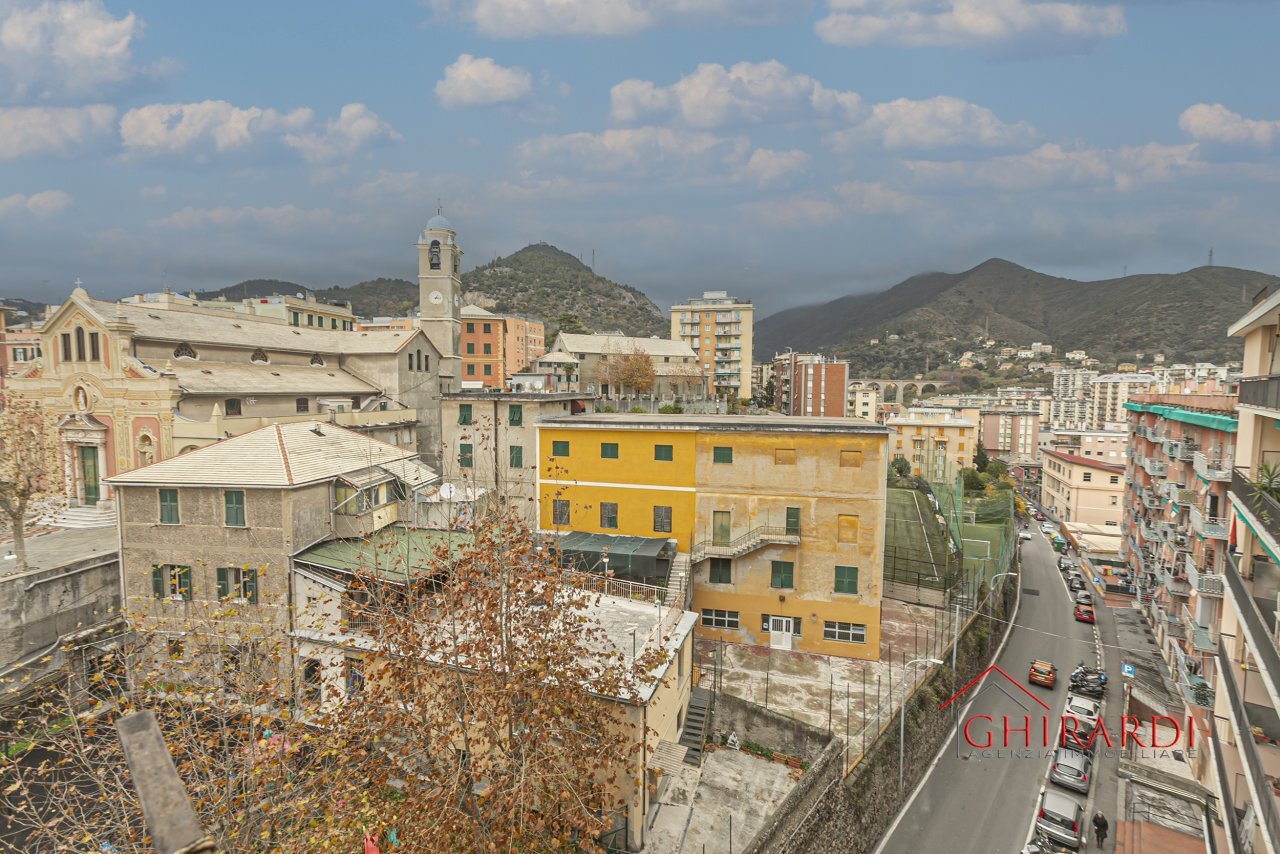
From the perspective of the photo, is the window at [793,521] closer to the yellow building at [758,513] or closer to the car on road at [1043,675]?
the yellow building at [758,513]

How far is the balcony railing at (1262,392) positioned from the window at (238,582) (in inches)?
1317

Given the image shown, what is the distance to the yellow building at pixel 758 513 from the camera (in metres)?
28.6

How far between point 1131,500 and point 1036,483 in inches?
2396

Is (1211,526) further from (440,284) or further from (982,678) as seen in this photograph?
(440,284)

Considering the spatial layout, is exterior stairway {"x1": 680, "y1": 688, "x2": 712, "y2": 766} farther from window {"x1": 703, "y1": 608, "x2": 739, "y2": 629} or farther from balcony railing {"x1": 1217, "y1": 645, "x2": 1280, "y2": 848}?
balcony railing {"x1": 1217, "y1": 645, "x2": 1280, "y2": 848}

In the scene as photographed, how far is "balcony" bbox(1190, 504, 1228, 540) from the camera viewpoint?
29.8m

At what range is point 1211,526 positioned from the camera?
100ft

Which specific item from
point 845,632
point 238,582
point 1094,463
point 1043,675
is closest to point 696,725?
point 845,632

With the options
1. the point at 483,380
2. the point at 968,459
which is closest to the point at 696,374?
the point at 483,380

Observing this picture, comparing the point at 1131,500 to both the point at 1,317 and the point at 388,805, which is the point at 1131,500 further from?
the point at 1,317

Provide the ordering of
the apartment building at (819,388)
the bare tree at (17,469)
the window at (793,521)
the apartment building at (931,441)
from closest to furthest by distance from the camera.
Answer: the bare tree at (17,469) < the window at (793,521) < the apartment building at (931,441) < the apartment building at (819,388)

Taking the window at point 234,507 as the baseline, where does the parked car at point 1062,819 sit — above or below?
below

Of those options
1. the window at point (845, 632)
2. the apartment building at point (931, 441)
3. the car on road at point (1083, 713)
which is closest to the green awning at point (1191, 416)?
the car on road at point (1083, 713)

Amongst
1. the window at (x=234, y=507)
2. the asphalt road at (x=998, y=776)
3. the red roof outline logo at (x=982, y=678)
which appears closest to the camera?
the window at (x=234, y=507)
